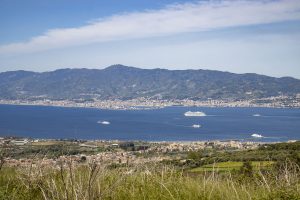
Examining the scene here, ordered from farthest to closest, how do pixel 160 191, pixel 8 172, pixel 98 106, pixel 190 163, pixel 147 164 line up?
1. pixel 98 106
2. pixel 190 163
3. pixel 8 172
4. pixel 147 164
5. pixel 160 191

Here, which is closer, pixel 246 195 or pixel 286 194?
pixel 286 194

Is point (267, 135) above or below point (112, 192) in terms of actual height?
below

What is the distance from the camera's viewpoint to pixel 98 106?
187250 mm

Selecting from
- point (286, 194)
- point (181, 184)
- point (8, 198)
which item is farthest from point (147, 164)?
point (286, 194)

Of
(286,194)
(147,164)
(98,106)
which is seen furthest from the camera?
(98,106)

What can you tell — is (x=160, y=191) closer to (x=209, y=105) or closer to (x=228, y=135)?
(x=228, y=135)

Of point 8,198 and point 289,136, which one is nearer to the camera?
point 8,198

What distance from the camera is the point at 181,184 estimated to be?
4.57m

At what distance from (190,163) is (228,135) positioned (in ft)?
246

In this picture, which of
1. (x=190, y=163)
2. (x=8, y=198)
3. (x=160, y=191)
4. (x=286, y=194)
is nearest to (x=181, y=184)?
(x=160, y=191)

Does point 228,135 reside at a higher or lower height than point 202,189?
lower

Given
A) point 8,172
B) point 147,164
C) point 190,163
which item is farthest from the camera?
point 190,163

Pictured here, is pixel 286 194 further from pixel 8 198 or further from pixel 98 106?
pixel 98 106

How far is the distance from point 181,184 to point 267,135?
79.5m
